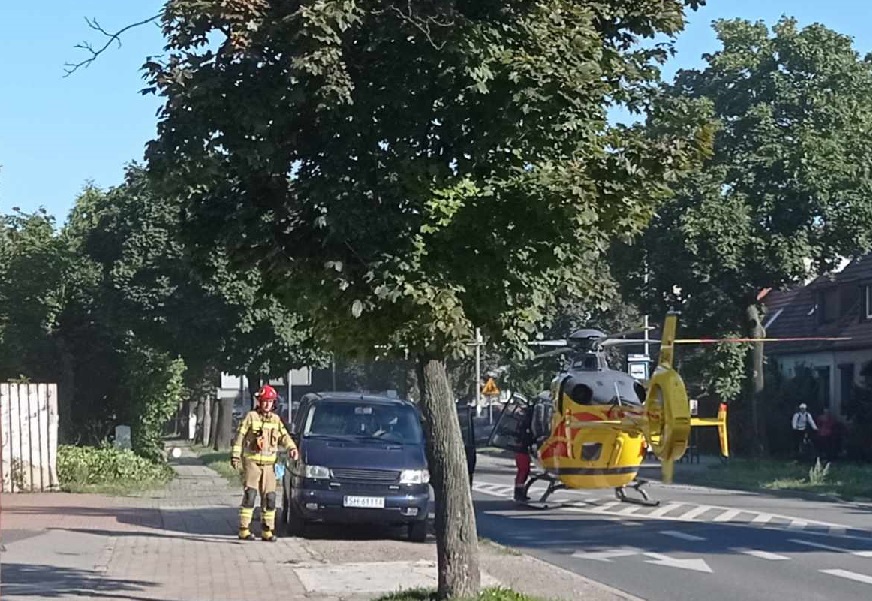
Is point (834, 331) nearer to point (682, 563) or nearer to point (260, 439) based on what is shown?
point (682, 563)

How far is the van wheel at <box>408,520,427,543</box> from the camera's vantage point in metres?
18.2

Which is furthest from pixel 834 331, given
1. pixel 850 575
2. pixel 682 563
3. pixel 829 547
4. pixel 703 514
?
pixel 850 575

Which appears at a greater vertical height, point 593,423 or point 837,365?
point 837,365

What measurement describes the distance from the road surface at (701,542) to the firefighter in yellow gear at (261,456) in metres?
3.28

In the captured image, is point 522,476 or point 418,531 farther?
point 522,476

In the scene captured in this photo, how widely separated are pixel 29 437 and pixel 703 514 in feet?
40.5

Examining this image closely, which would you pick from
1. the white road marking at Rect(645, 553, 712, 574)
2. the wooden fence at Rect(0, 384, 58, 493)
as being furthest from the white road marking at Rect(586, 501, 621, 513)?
the wooden fence at Rect(0, 384, 58, 493)

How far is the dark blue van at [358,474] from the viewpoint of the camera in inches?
702

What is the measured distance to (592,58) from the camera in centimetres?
984

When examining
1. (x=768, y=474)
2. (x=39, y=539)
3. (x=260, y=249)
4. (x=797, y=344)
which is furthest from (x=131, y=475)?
(x=797, y=344)

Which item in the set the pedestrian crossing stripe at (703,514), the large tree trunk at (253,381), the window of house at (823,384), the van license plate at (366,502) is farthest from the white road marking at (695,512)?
the window of house at (823,384)

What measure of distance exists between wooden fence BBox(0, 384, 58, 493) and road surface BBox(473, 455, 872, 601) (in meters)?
8.11

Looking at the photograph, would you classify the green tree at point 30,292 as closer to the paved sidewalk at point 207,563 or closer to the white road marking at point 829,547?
the paved sidewalk at point 207,563

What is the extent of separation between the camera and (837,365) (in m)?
43.5
